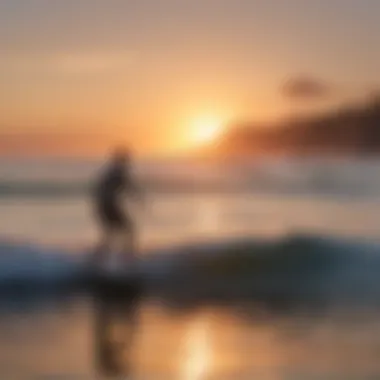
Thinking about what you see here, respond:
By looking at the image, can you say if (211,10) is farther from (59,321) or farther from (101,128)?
(59,321)

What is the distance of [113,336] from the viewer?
2.97 ft

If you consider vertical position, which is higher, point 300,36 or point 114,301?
point 300,36

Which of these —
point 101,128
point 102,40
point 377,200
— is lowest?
point 377,200

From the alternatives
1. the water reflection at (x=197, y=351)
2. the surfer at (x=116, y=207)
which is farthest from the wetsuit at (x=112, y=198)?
the water reflection at (x=197, y=351)

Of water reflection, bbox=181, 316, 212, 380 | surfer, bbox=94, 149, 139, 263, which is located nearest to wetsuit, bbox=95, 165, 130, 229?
surfer, bbox=94, 149, 139, 263

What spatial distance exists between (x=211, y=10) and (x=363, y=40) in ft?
0.66

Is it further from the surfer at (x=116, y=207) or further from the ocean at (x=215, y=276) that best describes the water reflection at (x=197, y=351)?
the surfer at (x=116, y=207)

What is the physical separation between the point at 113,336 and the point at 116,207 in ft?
0.54

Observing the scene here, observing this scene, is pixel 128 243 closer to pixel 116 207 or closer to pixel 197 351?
pixel 116 207

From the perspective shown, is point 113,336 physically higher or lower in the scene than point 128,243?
lower

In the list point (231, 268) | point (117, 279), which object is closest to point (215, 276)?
point (231, 268)

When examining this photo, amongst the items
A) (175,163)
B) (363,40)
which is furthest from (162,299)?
(363,40)

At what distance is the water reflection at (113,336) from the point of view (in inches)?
35.6

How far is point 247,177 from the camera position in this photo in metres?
0.90
